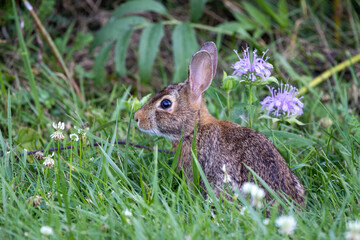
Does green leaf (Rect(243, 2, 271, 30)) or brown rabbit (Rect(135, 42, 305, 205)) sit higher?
green leaf (Rect(243, 2, 271, 30))

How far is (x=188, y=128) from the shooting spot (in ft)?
12.9

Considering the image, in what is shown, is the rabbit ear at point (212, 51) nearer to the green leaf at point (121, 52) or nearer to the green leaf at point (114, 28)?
the green leaf at point (121, 52)

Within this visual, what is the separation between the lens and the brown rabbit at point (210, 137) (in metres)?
3.24

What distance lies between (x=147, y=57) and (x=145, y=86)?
71 centimetres

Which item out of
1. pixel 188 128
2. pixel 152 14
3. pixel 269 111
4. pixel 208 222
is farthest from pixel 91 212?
pixel 152 14

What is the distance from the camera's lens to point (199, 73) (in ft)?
12.6

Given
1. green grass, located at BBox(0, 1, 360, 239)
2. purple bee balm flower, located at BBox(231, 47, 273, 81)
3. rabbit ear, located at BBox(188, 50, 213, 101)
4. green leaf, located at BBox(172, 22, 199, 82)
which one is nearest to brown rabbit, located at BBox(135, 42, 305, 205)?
rabbit ear, located at BBox(188, 50, 213, 101)

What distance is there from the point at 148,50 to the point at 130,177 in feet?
7.22

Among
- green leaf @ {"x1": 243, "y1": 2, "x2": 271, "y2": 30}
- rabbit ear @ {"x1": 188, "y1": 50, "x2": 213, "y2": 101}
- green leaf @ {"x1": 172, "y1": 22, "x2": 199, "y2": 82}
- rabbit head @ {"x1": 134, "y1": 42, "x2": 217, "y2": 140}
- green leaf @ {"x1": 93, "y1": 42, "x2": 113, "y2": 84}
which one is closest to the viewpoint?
rabbit ear @ {"x1": 188, "y1": 50, "x2": 213, "y2": 101}

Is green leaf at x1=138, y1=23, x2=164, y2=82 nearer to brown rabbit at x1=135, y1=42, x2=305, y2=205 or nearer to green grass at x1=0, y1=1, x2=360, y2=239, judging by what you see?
green grass at x1=0, y1=1, x2=360, y2=239

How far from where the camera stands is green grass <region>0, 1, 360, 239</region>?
259cm

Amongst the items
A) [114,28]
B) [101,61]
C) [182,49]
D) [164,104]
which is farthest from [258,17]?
[164,104]

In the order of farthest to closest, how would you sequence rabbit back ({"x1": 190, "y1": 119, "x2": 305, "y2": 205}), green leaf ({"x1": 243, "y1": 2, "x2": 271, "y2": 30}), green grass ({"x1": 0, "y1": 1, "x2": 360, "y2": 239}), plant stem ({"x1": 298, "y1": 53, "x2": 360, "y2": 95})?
green leaf ({"x1": 243, "y1": 2, "x2": 271, "y2": 30})
plant stem ({"x1": 298, "y1": 53, "x2": 360, "y2": 95})
rabbit back ({"x1": 190, "y1": 119, "x2": 305, "y2": 205})
green grass ({"x1": 0, "y1": 1, "x2": 360, "y2": 239})

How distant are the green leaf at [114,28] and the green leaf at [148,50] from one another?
12.0 inches
